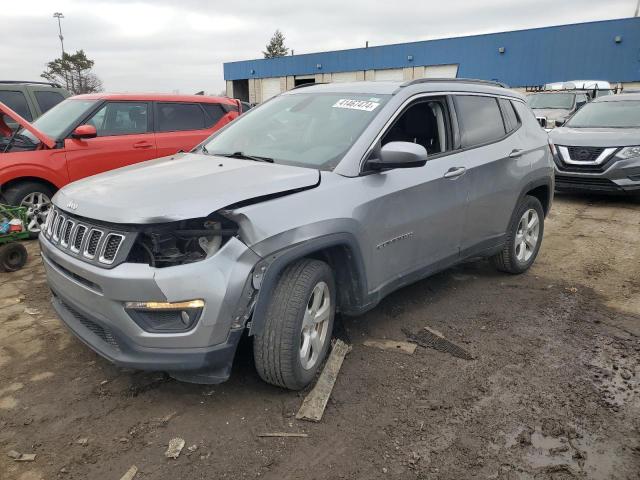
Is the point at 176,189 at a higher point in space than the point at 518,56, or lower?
lower

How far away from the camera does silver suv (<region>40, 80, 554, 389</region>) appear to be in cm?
255

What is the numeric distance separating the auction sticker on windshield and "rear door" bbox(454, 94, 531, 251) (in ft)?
3.00

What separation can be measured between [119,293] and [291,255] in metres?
0.89

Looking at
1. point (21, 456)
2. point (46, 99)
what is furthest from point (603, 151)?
point (46, 99)

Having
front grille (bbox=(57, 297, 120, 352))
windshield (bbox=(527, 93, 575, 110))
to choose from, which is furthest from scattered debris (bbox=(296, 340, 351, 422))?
windshield (bbox=(527, 93, 575, 110))

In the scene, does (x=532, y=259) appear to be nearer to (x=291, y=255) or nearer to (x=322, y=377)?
(x=322, y=377)

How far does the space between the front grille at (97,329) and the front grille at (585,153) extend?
8.35m

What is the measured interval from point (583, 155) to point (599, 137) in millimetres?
388

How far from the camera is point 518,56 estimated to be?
28.9 m

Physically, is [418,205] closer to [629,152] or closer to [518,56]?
[629,152]

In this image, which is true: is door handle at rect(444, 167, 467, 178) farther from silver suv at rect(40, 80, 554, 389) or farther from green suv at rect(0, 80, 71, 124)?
green suv at rect(0, 80, 71, 124)

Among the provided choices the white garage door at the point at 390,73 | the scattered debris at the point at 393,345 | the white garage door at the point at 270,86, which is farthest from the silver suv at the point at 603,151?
the white garage door at the point at 270,86

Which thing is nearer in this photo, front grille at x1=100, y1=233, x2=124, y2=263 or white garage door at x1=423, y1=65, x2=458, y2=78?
front grille at x1=100, y1=233, x2=124, y2=263

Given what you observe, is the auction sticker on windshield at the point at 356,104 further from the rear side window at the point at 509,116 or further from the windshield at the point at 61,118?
the windshield at the point at 61,118
